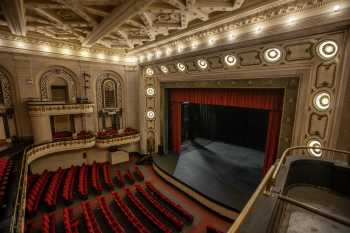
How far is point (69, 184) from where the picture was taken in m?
7.57

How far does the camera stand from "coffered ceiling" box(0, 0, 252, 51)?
14.8ft

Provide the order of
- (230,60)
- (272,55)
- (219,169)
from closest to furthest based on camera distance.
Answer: (272,55), (230,60), (219,169)

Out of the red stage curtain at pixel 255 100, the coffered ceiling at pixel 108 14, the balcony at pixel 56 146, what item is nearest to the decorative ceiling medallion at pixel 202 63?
the red stage curtain at pixel 255 100

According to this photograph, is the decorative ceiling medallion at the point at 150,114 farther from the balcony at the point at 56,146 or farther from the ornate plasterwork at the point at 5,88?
the ornate plasterwork at the point at 5,88

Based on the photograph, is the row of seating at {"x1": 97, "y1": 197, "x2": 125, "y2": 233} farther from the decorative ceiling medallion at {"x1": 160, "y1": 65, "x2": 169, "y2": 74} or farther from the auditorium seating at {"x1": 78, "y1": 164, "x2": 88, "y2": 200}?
the decorative ceiling medallion at {"x1": 160, "y1": 65, "x2": 169, "y2": 74}

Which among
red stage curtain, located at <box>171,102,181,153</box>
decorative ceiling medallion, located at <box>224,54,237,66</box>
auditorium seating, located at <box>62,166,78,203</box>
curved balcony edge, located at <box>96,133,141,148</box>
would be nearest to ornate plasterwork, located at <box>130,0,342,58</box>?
decorative ceiling medallion, located at <box>224,54,237,66</box>

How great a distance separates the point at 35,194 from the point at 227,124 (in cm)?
1203

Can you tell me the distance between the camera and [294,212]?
2.06 metres

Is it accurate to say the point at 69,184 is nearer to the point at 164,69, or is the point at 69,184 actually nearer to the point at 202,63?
the point at 164,69

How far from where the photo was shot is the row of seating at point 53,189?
6.31 m

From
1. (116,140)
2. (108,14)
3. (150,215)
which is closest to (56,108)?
(116,140)

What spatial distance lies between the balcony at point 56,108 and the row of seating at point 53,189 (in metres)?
3.13

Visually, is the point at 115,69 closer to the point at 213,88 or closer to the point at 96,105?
the point at 96,105

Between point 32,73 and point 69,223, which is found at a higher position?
point 32,73
